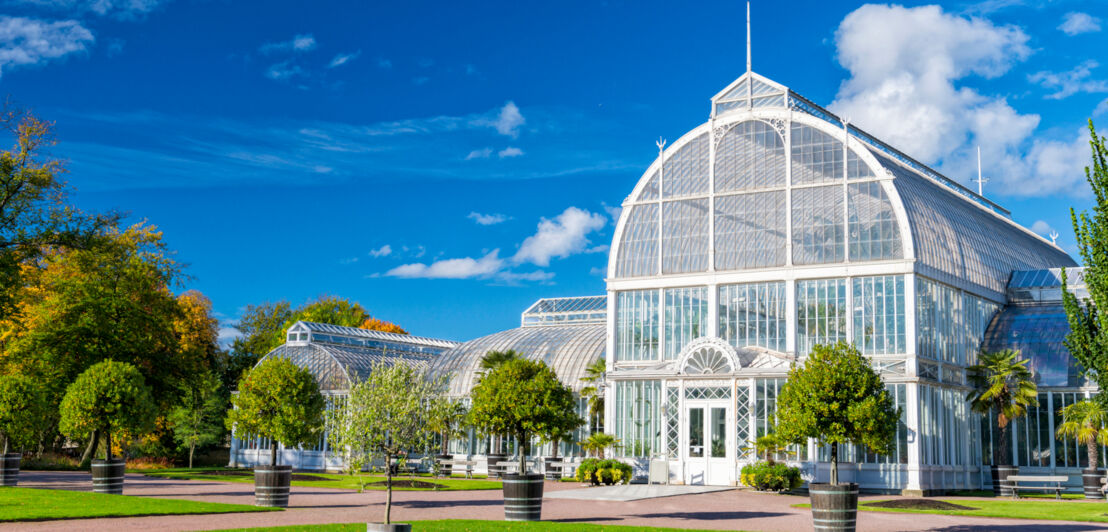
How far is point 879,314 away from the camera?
40781mm

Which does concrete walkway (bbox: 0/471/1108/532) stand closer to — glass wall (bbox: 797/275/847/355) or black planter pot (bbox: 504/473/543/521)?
black planter pot (bbox: 504/473/543/521)

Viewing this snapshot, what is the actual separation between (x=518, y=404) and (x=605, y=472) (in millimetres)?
7020

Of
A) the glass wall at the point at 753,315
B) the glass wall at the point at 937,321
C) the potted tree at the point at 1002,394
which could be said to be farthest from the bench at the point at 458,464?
the potted tree at the point at 1002,394

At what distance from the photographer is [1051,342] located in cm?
4494

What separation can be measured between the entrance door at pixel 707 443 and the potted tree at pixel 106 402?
74.0ft

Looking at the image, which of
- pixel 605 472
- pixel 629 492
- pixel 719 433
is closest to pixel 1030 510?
pixel 629 492

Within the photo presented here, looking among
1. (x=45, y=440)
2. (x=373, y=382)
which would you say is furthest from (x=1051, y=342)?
(x=45, y=440)

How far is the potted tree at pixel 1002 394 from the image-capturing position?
Result: 41312mm

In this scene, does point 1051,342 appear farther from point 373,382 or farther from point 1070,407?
point 373,382

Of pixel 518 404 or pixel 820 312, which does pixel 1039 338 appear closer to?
pixel 820 312

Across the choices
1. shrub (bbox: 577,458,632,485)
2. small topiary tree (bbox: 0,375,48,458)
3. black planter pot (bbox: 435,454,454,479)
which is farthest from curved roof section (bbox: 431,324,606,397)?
small topiary tree (bbox: 0,375,48,458)

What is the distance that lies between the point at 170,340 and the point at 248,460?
11132mm

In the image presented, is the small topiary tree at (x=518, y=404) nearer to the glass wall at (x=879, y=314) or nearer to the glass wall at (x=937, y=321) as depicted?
the glass wall at (x=879, y=314)

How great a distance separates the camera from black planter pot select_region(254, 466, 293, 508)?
87.1 ft
